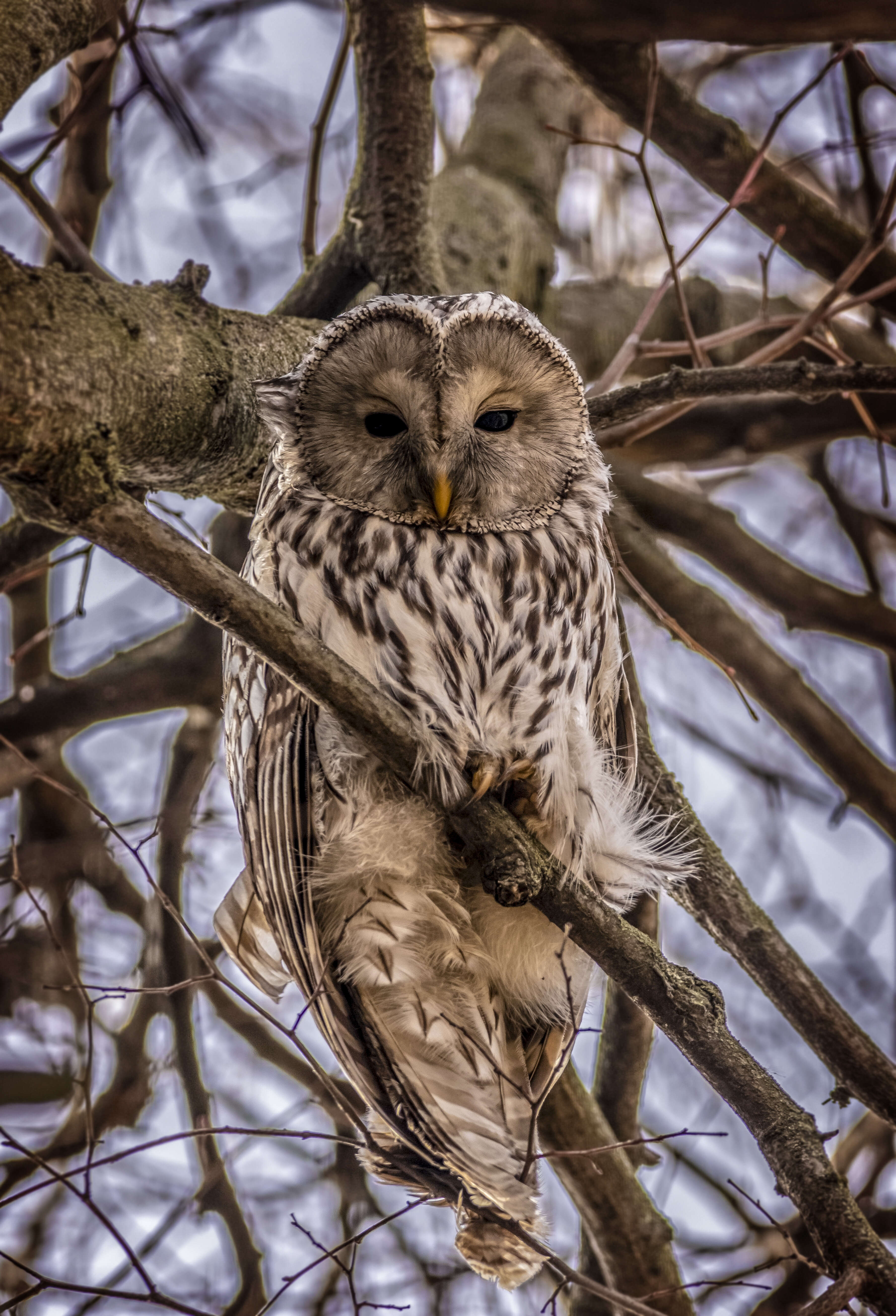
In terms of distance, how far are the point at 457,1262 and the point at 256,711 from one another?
74.5 inches

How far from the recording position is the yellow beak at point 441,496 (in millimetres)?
2070

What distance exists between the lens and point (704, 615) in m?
3.21

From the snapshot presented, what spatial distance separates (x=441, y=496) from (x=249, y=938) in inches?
42.0

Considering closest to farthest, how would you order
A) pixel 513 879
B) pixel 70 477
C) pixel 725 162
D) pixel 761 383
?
pixel 70 477 < pixel 513 879 < pixel 761 383 < pixel 725 162

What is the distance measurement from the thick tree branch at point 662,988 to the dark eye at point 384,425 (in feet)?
2.39

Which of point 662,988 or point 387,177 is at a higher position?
point 387,177

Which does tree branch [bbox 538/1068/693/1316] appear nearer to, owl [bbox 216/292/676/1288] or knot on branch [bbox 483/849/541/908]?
owl [bbox 216/292/676/1288]

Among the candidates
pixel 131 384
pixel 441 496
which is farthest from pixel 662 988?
pixel 131 384

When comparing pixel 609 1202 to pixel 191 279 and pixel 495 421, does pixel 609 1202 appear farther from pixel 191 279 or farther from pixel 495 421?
pixel 191 279

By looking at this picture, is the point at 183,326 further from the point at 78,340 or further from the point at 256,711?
the point at 256,711

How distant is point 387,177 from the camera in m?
2.88

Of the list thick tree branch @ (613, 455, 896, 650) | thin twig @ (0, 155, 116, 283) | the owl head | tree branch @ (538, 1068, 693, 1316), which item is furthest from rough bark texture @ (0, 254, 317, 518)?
tree branch @ (538, 1068, 693, 1316)

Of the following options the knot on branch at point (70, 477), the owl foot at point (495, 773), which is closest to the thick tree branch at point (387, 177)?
the owl foot at point (495, 773)

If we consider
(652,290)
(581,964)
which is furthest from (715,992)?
(652,290)
